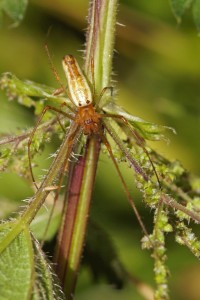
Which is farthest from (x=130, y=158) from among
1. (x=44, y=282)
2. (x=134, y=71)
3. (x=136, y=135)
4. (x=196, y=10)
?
(x=134, y=71)

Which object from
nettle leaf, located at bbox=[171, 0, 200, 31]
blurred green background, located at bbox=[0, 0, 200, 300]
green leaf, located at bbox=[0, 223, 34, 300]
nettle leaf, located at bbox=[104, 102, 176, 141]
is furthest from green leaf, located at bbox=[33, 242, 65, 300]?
blurred green background, located at bbox=[0, 0, 200, 300]

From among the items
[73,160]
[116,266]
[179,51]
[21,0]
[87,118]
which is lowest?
[116,266]

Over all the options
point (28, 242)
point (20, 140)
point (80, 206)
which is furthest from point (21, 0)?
point (28, 242)

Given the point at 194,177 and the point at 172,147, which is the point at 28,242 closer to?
the point at 194,177

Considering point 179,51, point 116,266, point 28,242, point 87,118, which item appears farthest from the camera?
point 179,51

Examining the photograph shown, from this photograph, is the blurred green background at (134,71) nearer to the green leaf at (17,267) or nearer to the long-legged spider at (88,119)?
the long-legged spider at (88,119)

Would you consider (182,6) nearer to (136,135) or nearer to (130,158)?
(136,135)
